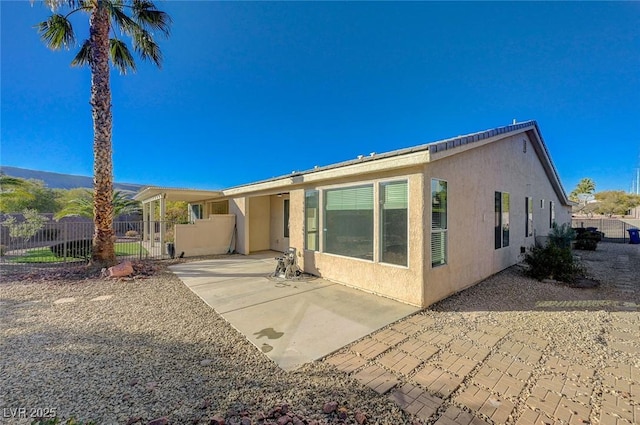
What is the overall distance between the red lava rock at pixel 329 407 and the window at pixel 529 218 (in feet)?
36.4

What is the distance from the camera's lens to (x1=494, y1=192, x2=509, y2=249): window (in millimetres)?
7916

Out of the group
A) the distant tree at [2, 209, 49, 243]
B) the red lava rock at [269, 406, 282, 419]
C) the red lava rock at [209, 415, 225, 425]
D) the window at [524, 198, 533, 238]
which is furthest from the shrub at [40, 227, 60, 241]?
the window at [524, 198, 533, 238]

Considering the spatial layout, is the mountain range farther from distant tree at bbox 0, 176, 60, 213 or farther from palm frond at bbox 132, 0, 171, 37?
palm frond at bbox 132, 0, 171, 37

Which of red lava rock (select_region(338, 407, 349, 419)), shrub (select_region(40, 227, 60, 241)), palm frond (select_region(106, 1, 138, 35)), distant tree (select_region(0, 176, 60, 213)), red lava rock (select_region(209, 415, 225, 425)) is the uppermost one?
palm frond (select_region(106, 1, 138, 35))

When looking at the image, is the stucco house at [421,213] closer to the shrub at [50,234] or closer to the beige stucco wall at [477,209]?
the beige stucco wall at [477,209]

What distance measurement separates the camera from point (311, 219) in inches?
319

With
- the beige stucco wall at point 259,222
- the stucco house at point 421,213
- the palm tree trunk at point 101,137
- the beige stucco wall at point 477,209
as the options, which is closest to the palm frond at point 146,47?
the palm tree trunk at point 101,137

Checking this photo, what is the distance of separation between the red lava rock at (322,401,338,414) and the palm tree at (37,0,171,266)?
32.4 ft

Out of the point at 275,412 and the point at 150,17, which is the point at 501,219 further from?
the point at 150,17

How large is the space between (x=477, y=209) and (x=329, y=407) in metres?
6.42

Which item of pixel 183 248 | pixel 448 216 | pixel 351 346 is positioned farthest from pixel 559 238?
pixel 183 248

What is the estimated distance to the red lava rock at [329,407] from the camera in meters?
2.41

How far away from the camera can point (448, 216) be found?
580 centimetres

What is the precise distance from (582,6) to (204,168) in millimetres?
34533
